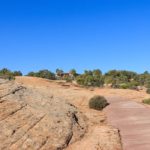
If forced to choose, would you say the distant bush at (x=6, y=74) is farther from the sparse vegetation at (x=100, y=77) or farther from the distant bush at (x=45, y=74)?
the distant bush at (x=45, y=74)

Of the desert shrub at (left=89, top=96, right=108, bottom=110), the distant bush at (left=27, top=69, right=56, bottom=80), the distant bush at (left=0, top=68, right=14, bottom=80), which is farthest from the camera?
the distant bush at (left=27, top=69, right=56, bottom=80)

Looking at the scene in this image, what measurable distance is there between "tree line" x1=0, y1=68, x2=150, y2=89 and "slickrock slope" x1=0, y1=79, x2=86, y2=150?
53227 millimetres

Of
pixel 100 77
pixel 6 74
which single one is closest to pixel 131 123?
pixel 6 74

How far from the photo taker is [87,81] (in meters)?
93.5

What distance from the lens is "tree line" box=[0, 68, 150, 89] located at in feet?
303

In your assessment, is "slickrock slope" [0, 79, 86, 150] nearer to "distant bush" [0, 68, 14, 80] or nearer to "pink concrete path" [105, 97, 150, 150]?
"pink concrete path" [105, 97, 150, 150]

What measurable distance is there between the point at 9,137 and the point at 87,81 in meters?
71.5

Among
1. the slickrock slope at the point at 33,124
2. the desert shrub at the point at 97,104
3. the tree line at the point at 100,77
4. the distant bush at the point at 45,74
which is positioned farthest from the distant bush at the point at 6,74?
the slickrock slope at the point at 33,124

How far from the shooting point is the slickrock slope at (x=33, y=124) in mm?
22297

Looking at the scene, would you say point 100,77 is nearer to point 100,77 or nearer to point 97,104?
point 100,77

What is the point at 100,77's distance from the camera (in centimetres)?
10669

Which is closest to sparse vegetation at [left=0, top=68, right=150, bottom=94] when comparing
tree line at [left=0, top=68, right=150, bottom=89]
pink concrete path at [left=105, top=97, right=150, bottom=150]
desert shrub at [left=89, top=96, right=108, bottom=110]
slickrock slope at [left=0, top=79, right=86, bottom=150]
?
tree line at [left=0, top=68, right=150, bottom=89]

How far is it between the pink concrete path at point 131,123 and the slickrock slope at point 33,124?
2.85 m

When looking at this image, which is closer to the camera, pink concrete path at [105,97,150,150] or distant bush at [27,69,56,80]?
pink concrete path at [105,97,150,150]
